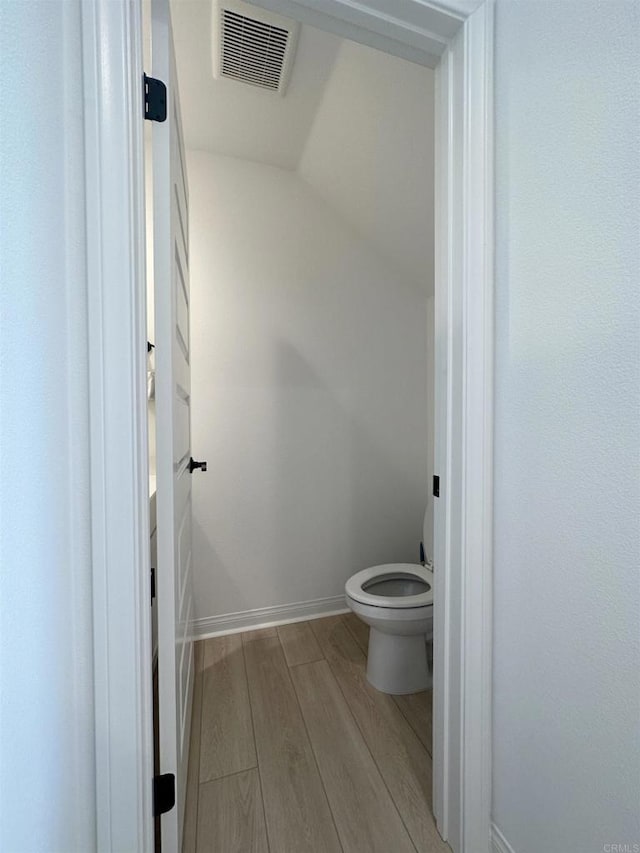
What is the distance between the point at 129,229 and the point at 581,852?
1439 millimetres

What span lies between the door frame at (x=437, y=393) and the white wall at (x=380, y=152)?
356 mm

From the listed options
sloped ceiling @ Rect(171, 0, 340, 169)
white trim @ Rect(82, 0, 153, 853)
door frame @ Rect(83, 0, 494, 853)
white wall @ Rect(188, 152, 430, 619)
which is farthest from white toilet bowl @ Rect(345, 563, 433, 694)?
sloped ceiling @ Rect(171, 0, 340, 169)

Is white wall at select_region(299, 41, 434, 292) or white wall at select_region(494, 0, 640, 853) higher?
white wall at select_region(299, 41, 434, 292)

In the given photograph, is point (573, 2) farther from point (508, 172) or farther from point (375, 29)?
point (375, 29)

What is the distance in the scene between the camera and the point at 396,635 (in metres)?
1.49

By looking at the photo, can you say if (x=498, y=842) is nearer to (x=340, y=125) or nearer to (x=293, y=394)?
(x=293, y=394)

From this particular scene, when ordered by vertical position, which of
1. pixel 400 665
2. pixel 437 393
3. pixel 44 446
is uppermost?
pixel 437 393

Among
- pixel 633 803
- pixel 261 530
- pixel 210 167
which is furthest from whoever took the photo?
pixel 261 530

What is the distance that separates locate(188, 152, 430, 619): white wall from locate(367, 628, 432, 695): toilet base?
0.59 m

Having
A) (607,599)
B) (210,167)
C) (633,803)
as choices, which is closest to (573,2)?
(607,599)

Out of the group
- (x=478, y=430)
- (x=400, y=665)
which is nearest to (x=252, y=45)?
(x=478, y=430)

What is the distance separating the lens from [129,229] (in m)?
0.65

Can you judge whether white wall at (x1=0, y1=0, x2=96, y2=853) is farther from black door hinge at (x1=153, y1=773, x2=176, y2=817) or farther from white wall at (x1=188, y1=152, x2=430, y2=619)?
white wall at (x1=188, y1=152, x2=430, y2=619)

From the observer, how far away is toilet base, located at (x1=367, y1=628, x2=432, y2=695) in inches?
58.7
